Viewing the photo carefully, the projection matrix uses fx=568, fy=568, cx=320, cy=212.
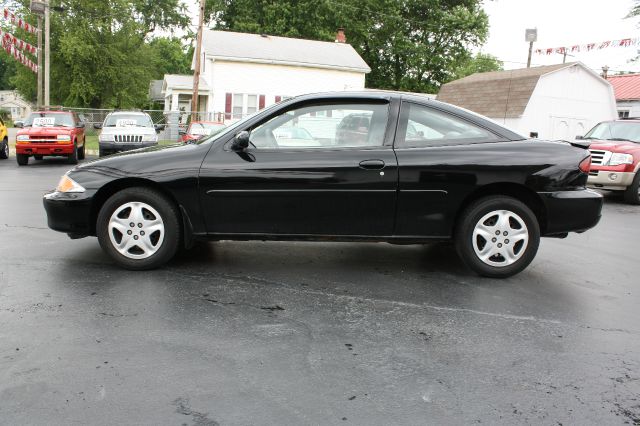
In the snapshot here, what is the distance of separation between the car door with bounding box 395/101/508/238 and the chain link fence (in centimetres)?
2319

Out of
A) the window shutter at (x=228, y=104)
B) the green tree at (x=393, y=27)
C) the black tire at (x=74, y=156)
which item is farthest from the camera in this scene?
the green tree at (x=393, y=27)

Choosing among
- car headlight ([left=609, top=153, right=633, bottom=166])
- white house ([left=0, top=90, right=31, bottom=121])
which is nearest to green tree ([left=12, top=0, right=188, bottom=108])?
car headlight ([left=609, top=153, right=633, bottom=166])

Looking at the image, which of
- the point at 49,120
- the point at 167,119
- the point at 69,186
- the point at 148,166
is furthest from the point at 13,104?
the point at 148,166

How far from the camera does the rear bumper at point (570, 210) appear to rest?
16.6ft

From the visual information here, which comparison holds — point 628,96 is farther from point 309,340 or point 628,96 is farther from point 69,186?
point 309,340

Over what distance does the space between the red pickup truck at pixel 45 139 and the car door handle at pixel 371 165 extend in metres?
13.8

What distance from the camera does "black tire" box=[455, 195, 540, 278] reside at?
5035 millimetres

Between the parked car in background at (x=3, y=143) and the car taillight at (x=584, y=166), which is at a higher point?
the car taillight at (x=584, y=166)

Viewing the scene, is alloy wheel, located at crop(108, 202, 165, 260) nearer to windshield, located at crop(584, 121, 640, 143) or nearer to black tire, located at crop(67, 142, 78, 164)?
windshield, located at crop(584, 121, 640, 143)

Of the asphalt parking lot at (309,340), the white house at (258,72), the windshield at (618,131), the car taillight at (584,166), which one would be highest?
the white house at (258,72)

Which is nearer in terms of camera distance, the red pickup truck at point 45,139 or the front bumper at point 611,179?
the front bumper at point 611,179

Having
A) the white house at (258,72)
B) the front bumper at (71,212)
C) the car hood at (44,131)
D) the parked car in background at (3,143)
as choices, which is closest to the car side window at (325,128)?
the front bumper at (71,212)

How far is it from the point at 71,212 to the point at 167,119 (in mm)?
25787

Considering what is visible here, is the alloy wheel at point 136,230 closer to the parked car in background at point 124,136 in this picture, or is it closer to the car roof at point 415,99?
the car roof at point 415,99
